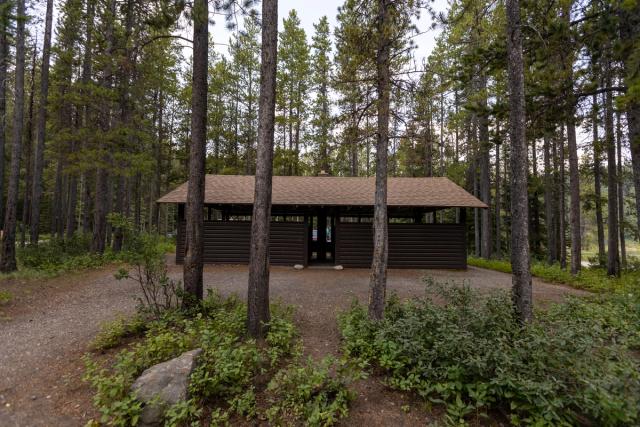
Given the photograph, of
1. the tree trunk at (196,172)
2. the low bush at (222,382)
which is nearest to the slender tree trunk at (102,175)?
the tree trunk at (196,172)

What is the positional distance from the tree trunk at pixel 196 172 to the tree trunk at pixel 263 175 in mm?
1491

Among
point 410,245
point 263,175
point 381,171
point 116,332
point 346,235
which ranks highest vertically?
point 381,171

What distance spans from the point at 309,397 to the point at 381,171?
3445 millimetres

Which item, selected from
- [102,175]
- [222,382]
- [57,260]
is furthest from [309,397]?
[102,175]

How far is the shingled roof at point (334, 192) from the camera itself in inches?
418

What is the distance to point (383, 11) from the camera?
15.2ft

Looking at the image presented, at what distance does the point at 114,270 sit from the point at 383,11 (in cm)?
1079

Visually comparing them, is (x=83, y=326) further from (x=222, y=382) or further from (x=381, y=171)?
(x=381, y=171)

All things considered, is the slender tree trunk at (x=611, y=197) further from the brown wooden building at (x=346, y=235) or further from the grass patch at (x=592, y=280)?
the brown wooden building at (x=346, y=235)

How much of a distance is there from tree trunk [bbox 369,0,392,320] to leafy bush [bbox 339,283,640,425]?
0.49 metres

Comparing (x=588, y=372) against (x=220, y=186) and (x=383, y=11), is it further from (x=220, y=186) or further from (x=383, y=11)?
(x=220, y=186)

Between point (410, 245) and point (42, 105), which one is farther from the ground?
point (42, 105)

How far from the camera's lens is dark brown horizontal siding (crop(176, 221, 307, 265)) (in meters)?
11.1

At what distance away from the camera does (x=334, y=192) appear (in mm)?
11812
